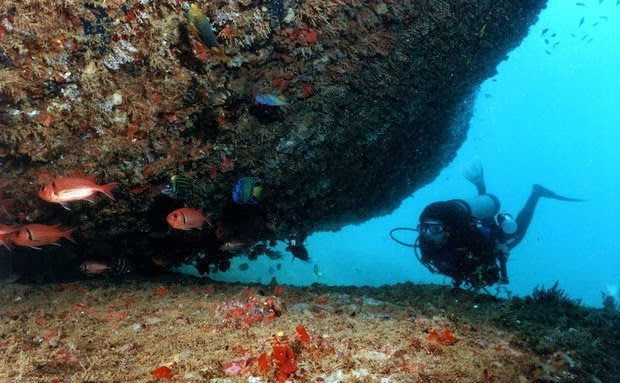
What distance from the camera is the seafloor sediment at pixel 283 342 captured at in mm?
2186

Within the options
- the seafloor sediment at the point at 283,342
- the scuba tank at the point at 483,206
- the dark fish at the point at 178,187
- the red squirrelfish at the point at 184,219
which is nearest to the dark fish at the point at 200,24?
the dark fish at the point at 178,187

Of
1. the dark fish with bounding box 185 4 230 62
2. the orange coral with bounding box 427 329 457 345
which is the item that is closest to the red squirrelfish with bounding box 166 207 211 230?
the dark fish with bounding box 185 4 230 62

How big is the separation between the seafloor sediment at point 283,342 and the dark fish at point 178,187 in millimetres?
1274

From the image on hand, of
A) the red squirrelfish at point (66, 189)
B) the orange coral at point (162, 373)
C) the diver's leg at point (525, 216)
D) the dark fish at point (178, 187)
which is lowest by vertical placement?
the orange coral at point (162, 373)

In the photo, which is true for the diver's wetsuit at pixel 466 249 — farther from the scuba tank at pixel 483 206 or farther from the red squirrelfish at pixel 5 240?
the red squirrelfish at pixel 5 240

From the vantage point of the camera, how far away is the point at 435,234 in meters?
6.67

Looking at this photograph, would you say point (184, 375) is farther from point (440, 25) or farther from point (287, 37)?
point (440, 25)

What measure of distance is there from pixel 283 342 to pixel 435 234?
199 inches

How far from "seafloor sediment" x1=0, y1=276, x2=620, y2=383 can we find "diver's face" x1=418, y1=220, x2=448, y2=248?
8.42 ft

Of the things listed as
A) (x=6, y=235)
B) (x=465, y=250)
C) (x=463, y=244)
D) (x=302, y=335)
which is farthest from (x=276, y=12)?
(x=463, y=244)

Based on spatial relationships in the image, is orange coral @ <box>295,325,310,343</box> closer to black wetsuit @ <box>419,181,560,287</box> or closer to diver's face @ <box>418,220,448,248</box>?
black wetsuit @ <box>419,181,560,287</box>

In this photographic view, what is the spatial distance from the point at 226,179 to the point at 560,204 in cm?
15875

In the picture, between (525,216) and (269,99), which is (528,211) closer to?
(525,216)

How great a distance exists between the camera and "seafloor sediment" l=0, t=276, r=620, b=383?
7.17 feet
